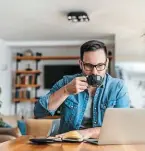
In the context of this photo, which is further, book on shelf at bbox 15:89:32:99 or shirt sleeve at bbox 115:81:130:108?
book on shelf at bbox 15:89:32:99

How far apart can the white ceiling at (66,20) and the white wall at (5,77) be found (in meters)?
0.36

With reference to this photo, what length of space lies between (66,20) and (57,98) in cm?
A: 389

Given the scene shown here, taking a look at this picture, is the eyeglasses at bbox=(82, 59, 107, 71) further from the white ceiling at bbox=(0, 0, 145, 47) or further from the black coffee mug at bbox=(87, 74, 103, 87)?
the white ceiling at bbox=(0, 0, 145, 47)

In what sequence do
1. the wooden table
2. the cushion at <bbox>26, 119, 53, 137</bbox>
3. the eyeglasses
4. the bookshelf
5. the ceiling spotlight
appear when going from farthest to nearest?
the bookshelf → the ceiling spotlight → the cushion at <bbox>26, 119, 53, 137</bbox> → the eyeglasses → the wooden table

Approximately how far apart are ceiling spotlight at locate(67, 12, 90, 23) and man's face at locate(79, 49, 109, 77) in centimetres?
317

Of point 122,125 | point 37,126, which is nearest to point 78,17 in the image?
point 37,126

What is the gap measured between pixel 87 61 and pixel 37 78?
6.06 metres

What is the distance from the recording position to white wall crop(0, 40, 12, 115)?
7.39 m

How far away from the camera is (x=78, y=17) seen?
5160 millimetres

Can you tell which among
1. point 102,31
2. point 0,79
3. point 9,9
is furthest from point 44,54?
point 9,9

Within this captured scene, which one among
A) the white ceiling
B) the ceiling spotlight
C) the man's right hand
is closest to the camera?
the man's right hand

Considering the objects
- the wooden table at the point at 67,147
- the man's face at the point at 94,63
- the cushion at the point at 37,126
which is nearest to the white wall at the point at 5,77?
the cushion at the point at 37,126

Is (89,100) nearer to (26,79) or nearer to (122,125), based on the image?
(122,125)

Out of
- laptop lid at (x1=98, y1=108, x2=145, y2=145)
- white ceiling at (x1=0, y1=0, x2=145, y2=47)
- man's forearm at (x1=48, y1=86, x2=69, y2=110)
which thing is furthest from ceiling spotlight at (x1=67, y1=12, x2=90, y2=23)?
laptop lid at (x1=98, y1=108, x2=145, y2=145)
